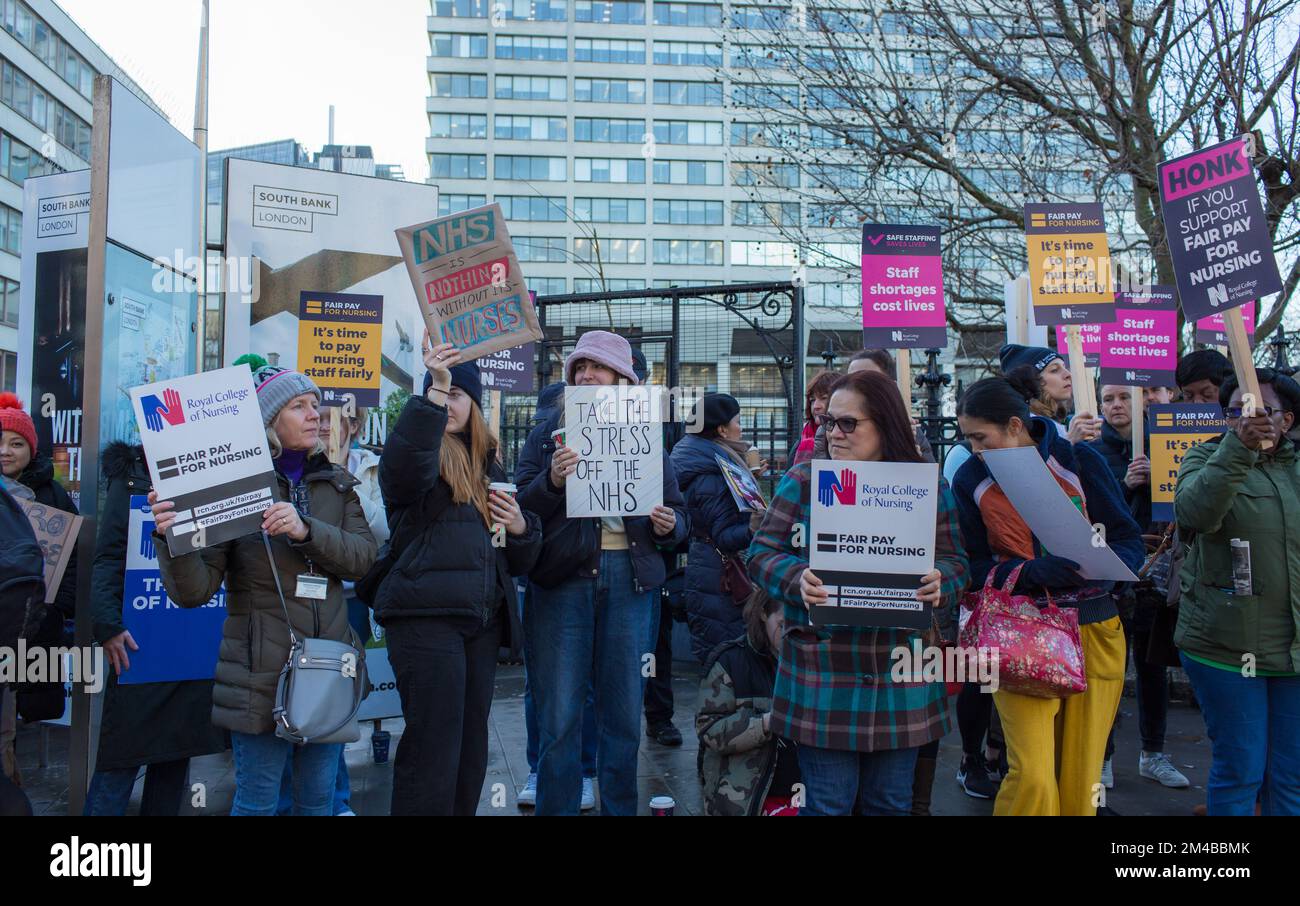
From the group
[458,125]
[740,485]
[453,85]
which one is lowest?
[740,485]

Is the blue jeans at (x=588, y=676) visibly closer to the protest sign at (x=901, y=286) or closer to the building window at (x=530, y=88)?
the protest sign at (x=901, y=286)

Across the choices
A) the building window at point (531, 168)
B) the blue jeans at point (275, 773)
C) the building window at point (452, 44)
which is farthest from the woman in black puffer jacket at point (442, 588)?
the building window at point (452, 44)

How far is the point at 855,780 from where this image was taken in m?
3.24

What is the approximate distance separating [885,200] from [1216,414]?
310 inches

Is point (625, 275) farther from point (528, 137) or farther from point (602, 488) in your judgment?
point (602, 488)

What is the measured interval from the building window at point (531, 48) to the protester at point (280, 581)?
7774 centimetres

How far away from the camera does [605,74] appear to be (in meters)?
77.0

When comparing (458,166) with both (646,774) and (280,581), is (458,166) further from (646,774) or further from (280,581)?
(280,581)

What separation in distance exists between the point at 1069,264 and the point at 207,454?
4835 millimetres

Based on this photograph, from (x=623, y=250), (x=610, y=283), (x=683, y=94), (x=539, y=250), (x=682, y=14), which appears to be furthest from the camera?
(x=682, y=14)

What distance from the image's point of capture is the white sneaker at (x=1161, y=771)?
553 centimetres

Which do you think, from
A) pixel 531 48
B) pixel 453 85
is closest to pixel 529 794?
pixel 453 85

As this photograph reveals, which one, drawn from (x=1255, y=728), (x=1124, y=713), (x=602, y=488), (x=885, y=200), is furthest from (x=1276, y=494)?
(x=885, y=200)

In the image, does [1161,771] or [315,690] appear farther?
[1161,771]
